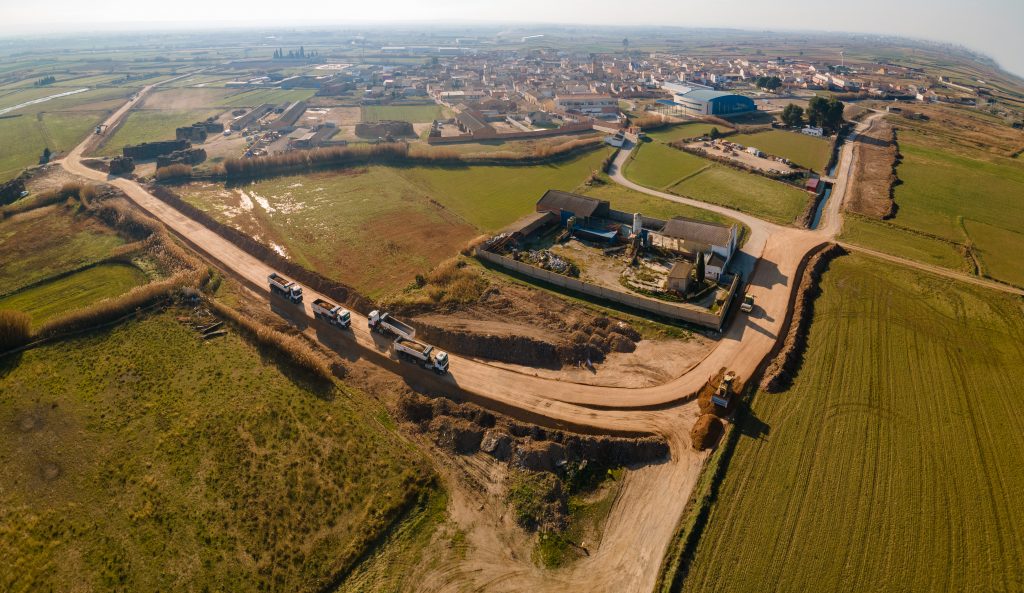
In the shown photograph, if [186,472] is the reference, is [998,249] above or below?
above

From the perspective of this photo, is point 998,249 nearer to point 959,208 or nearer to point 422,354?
point 959,208

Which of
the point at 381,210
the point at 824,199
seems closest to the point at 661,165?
the point at 824,199

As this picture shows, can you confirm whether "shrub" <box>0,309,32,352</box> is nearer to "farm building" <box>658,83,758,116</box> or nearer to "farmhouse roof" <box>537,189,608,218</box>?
"farmhouse roof" <box>537,189,608,218</box>

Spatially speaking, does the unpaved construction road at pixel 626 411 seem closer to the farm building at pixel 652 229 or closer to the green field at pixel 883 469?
the green field at pixel 883 469

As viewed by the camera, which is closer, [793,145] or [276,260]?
[276,260]

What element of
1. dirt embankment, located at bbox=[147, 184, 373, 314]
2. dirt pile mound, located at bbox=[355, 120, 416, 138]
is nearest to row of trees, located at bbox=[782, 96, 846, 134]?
dirt pile mound, located at bbox=[355, 120, 416, 138]
